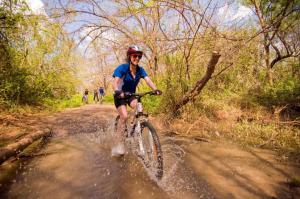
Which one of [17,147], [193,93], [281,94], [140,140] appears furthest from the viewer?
[281,94]

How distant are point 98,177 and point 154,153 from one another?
39.6 inches

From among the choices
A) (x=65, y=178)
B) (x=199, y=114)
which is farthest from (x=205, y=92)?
(x=65, y=178)

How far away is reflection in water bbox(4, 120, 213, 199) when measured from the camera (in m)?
3.48

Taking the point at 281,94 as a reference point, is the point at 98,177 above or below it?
below

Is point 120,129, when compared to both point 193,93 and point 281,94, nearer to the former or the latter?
point 193,93

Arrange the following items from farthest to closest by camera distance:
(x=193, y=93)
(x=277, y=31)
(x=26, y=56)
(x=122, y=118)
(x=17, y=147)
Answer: (x=26, y=56), (x=277, y=31), (x=193, y=93), (x=17, y=147), (x=122, y=118)

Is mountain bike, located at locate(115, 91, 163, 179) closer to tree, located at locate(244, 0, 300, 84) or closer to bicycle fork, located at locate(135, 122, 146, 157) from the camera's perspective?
bicycle fork, located at locate(135, 122, 146, 157)

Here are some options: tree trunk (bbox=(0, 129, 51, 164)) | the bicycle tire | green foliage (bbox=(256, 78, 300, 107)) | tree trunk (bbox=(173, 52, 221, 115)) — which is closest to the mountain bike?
the bicycle tire

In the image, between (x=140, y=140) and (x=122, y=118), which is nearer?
(x=140, y=140)

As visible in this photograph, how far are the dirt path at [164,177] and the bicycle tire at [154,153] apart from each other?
0.53 ft

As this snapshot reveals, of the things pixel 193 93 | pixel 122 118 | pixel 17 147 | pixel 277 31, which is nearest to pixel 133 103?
pixel 122 118

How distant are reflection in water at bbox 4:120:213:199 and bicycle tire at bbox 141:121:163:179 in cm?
15

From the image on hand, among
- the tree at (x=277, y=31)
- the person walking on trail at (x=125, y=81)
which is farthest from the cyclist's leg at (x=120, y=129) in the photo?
the tree at (x=277, y=31)

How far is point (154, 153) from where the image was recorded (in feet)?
13.3
